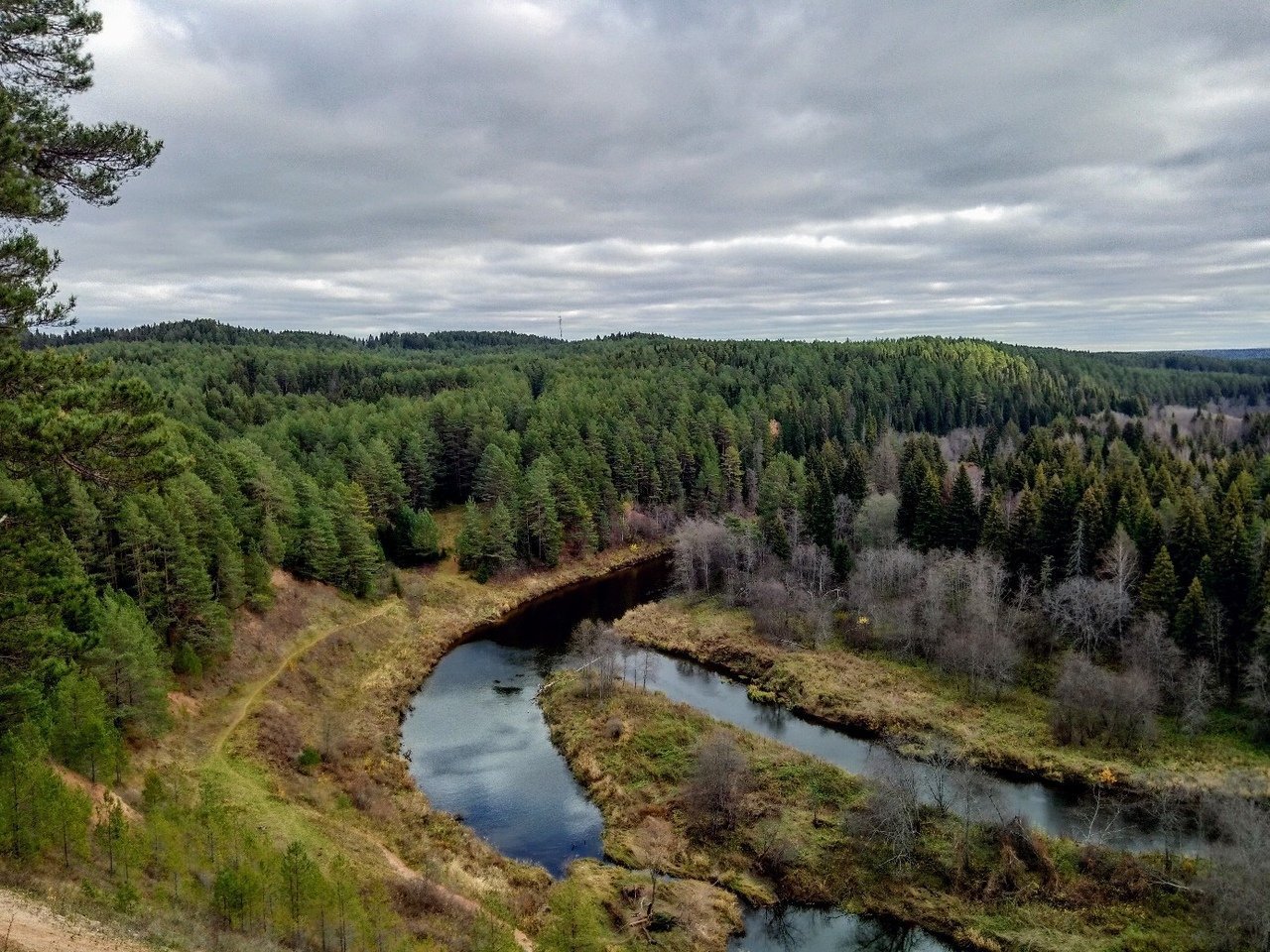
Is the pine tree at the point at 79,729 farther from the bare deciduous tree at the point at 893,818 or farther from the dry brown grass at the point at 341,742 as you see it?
the bare deciduous tree at the point at 893,818

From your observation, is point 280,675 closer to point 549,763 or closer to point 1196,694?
point 549,763

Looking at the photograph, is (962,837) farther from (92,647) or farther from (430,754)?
(92,647)

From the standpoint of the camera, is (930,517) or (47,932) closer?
(47,932)

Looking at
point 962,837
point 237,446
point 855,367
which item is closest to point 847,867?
point 962,837

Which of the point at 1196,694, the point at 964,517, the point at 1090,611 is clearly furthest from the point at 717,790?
the point at 964,517

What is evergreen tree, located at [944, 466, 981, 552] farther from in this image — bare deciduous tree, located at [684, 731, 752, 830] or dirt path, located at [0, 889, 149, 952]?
dirt path, located at [0, 889, 149, 952]

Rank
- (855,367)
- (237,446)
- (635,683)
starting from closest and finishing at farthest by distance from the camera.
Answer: (635,683), (237,446), (855,367)
